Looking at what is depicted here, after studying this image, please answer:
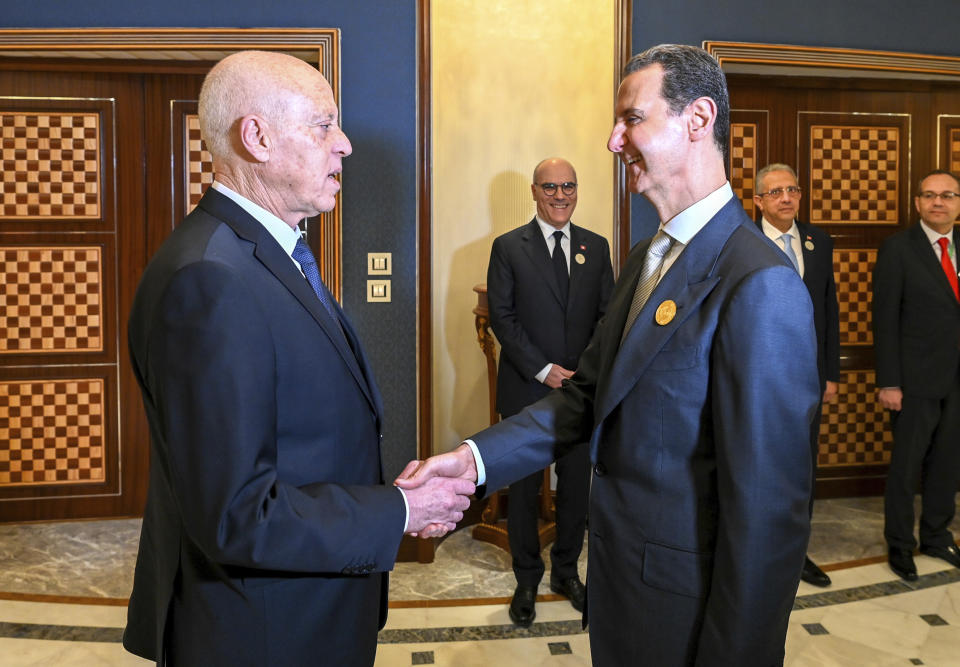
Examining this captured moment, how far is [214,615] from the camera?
4.45 feet

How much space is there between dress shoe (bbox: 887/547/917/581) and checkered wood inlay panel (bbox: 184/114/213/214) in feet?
12.9

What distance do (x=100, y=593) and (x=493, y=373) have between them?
6.71 ft

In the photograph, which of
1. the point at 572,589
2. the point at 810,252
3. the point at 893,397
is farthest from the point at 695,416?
the point at 893,397

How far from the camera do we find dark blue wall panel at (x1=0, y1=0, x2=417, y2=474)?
371 cm

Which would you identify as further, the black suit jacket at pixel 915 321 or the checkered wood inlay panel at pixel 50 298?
the checkered wood inlay panel at pixel 50 298

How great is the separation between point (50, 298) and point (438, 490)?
143 inches

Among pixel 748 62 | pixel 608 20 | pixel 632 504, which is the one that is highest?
pixel 608 20

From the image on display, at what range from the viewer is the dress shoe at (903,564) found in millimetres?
3719

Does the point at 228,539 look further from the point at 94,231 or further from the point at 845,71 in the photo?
the point at 845,71

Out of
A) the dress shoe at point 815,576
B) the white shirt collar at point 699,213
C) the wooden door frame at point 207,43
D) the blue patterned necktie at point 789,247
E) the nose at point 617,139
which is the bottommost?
the dress shoe at point 815,576

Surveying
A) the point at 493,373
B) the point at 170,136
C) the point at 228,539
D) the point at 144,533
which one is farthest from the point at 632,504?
the point at 170,136

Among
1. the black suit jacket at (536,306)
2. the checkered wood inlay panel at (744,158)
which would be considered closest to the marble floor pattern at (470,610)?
the black suit jacket at (536,306)

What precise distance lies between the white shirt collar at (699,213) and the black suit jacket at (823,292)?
2369 millimetres

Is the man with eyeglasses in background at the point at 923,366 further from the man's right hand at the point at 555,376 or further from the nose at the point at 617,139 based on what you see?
the nose at the point at 617,139
